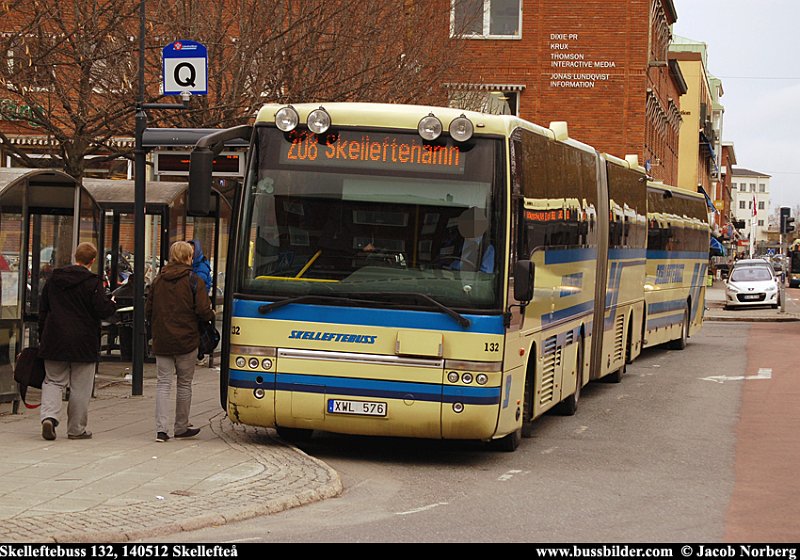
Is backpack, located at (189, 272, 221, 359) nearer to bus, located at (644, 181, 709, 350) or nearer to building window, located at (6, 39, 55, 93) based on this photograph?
building window, located at (6, 39, 55, 93)

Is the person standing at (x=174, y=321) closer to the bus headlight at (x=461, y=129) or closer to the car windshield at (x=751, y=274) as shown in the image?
the bus headlight at (x=461, y=129)

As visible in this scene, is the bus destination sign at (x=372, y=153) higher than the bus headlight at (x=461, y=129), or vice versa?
the bus headlight at (x=461, y=129)

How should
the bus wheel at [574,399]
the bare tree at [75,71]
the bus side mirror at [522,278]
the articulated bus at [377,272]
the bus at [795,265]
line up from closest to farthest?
the articulated bus at [377,272] → the bus side mirror at [522,278] → the bus wheel at [574,399] → the bare tree at [75,71] → the bus at [795,265]

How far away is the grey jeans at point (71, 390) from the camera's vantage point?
12.3m

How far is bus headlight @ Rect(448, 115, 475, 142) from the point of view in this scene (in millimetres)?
11836

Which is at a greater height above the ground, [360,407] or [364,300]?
[364,300]

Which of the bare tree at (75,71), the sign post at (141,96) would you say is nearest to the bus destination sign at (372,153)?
the sign post at (141,96)

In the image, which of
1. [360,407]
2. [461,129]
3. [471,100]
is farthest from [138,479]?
[471,100]

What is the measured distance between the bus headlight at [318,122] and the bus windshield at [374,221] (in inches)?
3.8

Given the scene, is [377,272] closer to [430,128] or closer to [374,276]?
[374,276]

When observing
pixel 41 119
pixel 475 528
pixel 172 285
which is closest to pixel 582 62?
pixel 41 119

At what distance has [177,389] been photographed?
12.6 meters

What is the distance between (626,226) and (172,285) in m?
9.86

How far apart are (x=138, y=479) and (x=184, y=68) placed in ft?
23.0
